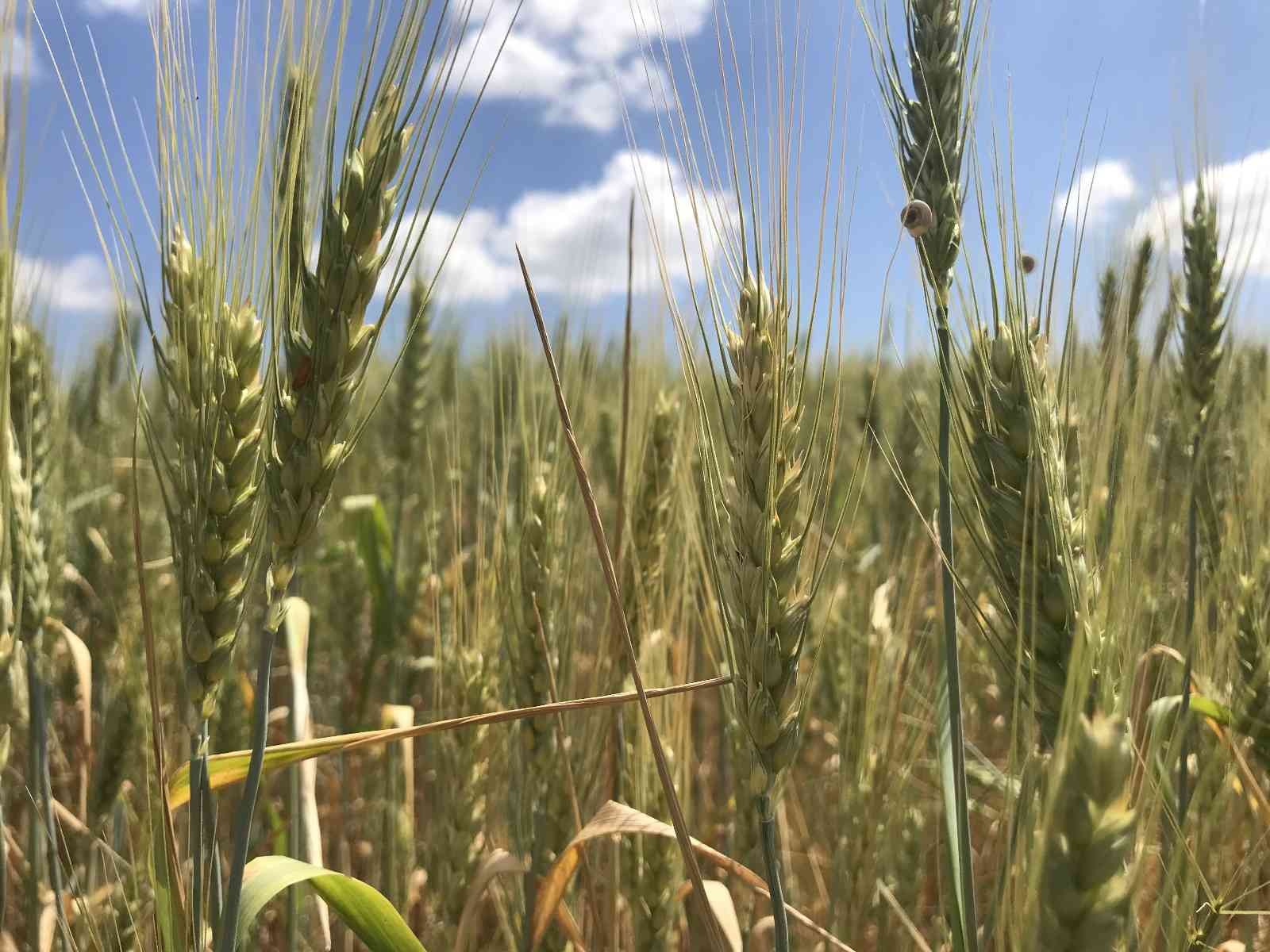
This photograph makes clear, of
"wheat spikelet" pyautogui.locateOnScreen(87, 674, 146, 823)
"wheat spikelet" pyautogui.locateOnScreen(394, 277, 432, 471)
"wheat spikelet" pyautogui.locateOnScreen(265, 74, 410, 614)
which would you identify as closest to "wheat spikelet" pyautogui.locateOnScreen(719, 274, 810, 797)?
"wheat spikelet" pyautogui.locateOnScreen(265, 74, 410, 614)

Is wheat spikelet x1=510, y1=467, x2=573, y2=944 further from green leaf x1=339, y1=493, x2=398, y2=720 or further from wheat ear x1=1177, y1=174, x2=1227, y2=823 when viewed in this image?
wheat ear x1=1177, y1=174, x2=1227, y2=823

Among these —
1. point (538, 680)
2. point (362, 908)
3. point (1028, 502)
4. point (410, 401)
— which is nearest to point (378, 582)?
point (410, 401)

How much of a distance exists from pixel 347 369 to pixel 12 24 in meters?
0.53

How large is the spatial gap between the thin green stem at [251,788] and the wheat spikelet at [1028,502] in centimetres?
76

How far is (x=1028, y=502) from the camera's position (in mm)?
922

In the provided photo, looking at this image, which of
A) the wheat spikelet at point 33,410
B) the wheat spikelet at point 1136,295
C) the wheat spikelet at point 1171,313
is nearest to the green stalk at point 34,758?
the wheat spikelet at point 33,410

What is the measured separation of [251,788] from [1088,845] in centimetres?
73

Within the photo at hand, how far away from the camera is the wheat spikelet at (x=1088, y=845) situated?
67 cm

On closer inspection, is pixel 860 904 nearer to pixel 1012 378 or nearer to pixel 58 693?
pixel 1012 378

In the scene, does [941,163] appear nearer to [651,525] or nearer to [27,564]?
[651,525]

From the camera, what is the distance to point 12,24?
2.98 ft

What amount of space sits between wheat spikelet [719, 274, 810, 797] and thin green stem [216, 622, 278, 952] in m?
0.49

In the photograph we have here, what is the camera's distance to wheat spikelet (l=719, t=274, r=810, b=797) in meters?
0.92

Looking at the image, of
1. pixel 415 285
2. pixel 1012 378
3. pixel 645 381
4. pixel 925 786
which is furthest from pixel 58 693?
pixel 1012 378
